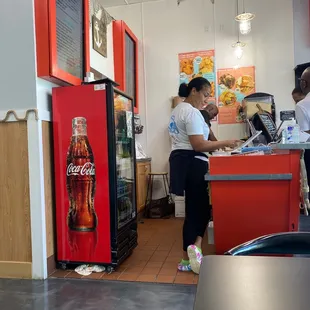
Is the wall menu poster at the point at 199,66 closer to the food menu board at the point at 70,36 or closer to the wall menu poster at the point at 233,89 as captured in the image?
the wall menu poster at the point at 233,89

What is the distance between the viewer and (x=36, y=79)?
269 centimetres

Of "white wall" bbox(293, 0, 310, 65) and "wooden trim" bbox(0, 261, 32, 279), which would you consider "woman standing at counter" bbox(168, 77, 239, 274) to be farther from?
"white wall" bbox(293, 0, 310, 65)

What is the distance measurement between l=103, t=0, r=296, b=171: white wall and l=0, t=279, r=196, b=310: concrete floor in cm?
306

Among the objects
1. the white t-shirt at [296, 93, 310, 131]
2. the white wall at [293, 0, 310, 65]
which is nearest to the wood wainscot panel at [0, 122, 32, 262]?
the white t-shirt at [296, 93, 310, 131]

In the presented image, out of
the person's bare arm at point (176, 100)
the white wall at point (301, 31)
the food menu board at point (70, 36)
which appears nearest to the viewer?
the food menu board at point (70, 36)

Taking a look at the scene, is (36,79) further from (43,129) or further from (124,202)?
(124,202)

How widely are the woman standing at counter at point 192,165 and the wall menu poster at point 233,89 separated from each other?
2.42 meters

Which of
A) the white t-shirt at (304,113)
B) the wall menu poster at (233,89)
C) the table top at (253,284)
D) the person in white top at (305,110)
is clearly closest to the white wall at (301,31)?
the wall menu poster at (233,89)

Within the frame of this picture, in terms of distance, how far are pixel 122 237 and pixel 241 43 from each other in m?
3.55

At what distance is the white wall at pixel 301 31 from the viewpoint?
490 cm

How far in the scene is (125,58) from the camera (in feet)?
15.9

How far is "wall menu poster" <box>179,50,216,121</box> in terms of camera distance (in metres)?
5.20

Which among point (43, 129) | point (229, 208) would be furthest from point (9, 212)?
point (229, 208)

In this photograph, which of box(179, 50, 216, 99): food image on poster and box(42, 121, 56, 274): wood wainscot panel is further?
box(179, 50, 216, 99): food image on poster
